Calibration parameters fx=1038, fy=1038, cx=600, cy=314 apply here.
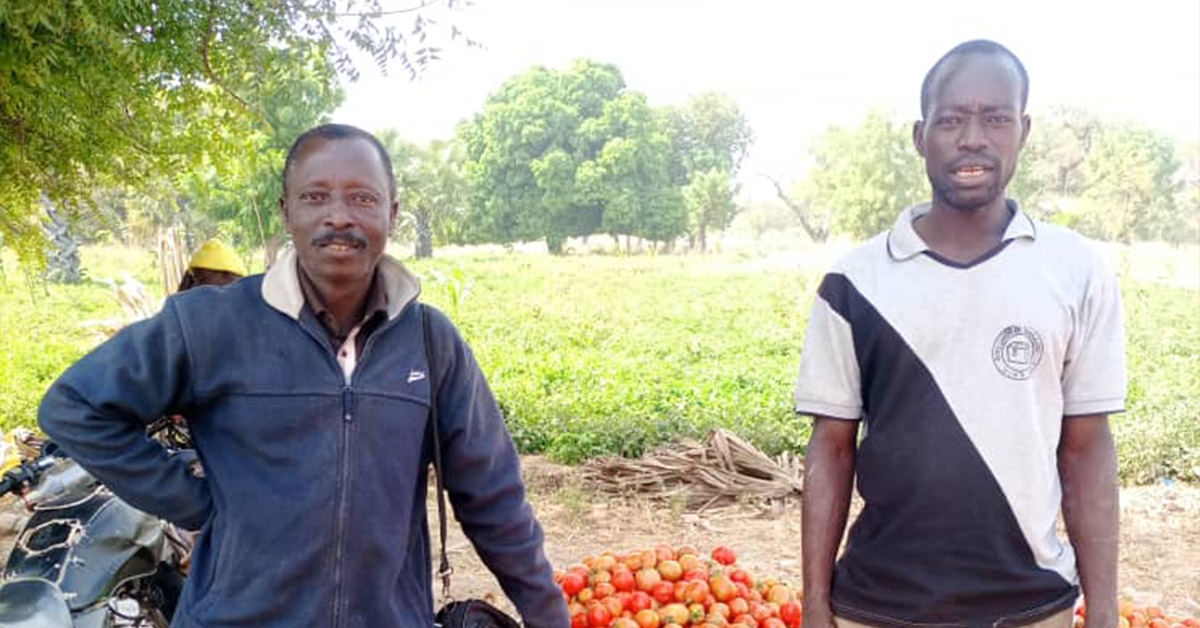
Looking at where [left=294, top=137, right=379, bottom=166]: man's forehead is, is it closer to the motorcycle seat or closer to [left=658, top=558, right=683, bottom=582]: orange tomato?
the motorcycle seat

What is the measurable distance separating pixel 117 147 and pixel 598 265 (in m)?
22.3

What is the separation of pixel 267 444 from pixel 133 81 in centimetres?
279

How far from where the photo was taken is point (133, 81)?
4043mm

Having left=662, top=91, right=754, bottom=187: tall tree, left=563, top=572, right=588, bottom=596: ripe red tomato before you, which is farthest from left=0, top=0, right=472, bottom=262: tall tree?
left=662, top=91, right=754, bottom=187: tall tree

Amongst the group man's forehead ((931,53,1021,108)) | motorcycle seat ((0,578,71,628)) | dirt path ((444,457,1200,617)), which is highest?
man's forehead ((931,53,1021,108))

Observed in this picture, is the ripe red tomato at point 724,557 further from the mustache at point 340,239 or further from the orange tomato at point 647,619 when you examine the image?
the mustache at point 340,239

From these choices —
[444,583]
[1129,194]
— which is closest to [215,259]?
[444,583]

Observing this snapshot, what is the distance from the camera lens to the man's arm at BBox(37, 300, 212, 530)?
1794mm

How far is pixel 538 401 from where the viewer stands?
11.2 meters

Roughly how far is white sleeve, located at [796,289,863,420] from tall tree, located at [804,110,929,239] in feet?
90.2

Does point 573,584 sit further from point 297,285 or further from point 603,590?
point 297,285

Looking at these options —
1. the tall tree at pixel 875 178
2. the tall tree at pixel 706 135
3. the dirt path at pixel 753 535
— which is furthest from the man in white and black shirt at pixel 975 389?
the tall tree at pixel 706 135

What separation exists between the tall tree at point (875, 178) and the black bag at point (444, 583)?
1085 inches

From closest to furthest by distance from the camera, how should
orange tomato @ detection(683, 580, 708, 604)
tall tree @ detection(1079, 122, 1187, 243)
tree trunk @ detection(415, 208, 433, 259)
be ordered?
orange tomato @ detection(683, 580, 708, 604), tree trunk @ detection(415, 208, 433, 259), tall tree @ detection(1079, 122, 1187, 243)
